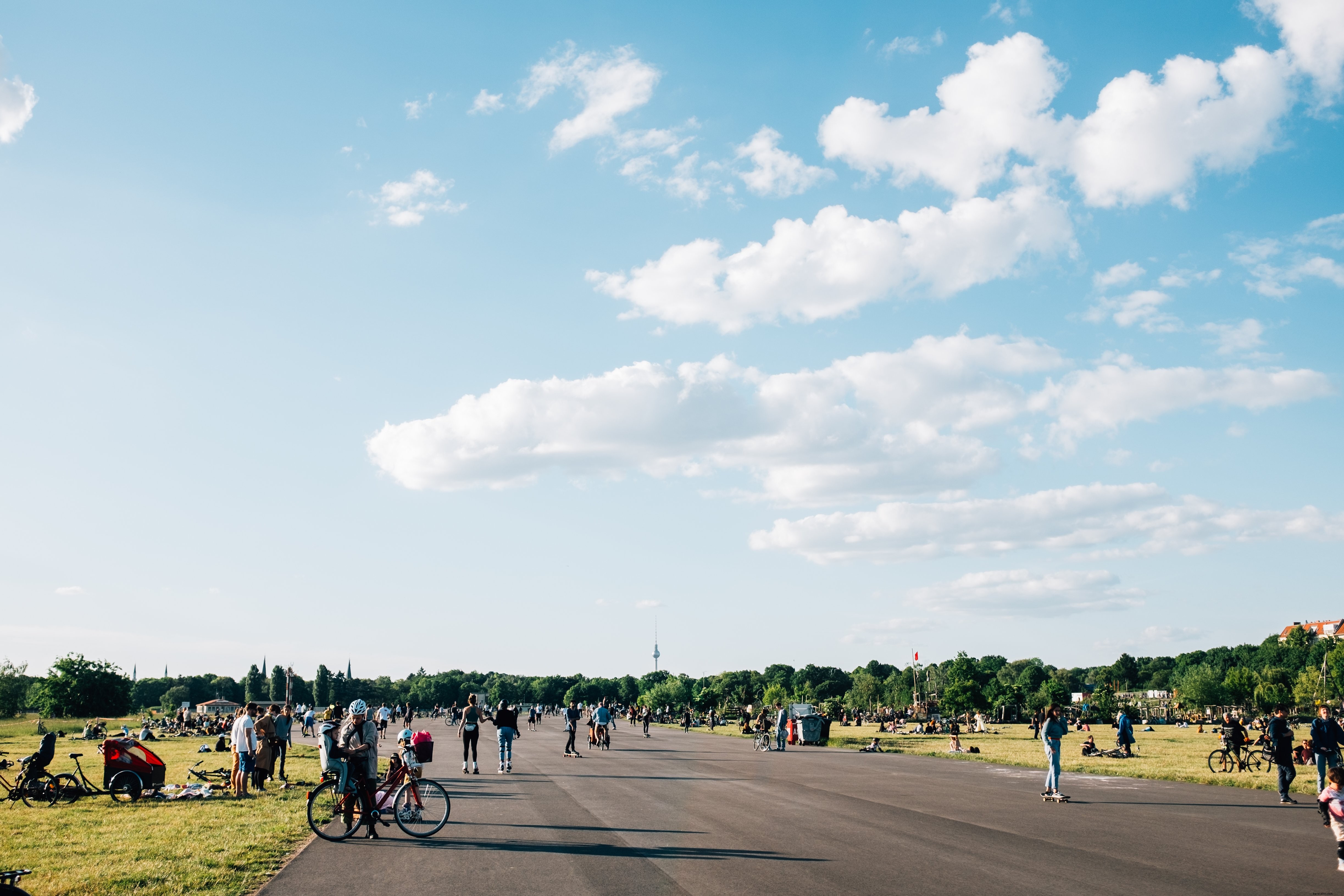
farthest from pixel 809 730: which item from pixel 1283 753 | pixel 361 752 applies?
pixel 361 752

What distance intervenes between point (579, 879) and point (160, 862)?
18.1ft

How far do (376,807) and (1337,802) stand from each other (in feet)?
40.9

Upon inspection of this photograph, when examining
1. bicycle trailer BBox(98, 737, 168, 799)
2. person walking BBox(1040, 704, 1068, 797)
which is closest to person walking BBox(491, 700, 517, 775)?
bicycle trailer BBox(98, 737, 168, 799)

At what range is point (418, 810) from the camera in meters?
12.9

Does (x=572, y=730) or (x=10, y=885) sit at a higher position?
(x=10, y=885)

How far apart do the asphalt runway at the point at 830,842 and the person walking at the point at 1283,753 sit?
0.33 meters

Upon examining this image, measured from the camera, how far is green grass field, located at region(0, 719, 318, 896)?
33.1 feet

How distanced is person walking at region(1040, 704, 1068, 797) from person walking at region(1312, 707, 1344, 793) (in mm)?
4640

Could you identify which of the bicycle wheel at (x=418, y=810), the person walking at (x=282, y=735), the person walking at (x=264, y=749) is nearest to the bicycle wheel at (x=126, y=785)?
the person walking at (x=264, y=749)

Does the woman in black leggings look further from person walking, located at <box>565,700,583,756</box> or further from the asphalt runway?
person walking, located at <box>565,700,583,756</box>

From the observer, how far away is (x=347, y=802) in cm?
1286

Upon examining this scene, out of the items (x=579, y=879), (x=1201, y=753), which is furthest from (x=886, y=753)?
(x=579, y=879)

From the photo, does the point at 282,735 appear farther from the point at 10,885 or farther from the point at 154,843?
the point at 10,885

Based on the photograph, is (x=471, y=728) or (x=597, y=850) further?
(x=471, y=728)
